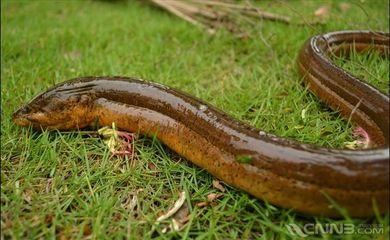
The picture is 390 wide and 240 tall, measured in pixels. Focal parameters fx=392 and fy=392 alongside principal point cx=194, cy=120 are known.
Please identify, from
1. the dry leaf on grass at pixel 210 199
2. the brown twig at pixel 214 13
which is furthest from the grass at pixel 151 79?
the brown twig at pixel 214 13

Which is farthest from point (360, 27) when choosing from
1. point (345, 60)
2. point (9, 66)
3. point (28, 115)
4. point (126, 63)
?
point (9, 66)

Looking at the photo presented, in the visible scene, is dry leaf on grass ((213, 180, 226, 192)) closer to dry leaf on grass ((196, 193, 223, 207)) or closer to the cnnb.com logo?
dry leaf on grass ((196, 193, 223, 207))

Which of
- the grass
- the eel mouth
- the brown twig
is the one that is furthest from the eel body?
the brown twig

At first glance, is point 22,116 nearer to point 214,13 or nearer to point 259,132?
point 259,132

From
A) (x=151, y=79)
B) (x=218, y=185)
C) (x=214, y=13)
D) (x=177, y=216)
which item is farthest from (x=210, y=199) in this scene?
(x=214, y=13)

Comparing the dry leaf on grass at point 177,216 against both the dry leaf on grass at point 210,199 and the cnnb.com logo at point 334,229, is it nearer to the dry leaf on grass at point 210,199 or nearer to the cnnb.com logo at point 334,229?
the dry leaf on grass at point 210,199

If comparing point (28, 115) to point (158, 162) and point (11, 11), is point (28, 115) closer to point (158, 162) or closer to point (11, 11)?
point (158, 162)
